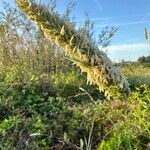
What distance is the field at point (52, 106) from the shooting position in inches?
216

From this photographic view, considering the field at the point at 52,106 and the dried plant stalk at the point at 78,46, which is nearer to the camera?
the field at the point at 52,106

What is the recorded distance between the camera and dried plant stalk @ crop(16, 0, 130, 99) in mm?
7518

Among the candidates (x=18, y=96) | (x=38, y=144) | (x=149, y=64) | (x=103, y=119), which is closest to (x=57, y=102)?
(x=18, y=96)

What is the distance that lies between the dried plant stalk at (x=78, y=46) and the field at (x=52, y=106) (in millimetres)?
355

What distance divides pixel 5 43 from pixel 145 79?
10.6 ft

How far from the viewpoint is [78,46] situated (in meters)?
7.59

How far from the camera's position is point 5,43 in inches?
414

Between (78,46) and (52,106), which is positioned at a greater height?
(78,46)

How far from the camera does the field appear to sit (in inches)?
216

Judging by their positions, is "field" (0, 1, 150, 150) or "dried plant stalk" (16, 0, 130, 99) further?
"dried plant stalk" (16, 0, 130, 99)

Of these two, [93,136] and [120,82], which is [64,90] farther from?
[93,136]

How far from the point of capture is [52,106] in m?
7.46

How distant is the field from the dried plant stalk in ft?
1.17

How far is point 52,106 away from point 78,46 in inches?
40.5
